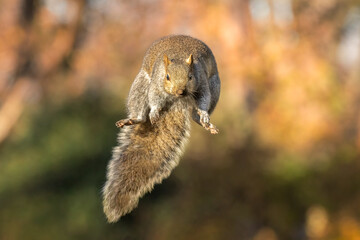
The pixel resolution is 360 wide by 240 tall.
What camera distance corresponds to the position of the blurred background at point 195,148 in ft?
52.3

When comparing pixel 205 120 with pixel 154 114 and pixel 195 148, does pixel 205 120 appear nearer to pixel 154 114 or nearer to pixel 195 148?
pixel 154 114

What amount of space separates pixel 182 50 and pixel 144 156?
1.65 feet

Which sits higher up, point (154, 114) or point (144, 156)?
point (154, 114)

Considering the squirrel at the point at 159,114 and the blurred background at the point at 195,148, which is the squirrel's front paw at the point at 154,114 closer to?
the squirrel at the point at 159,114

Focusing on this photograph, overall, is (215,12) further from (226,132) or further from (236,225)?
(236,225)

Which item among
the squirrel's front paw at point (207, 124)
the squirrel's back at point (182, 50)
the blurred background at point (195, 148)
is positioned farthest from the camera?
the blurred background at point (195, 148)

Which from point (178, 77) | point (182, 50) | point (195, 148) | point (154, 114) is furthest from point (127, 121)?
point (195, 148)

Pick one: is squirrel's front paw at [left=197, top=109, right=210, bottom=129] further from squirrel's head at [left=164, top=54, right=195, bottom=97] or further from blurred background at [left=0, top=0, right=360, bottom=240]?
blurred background at [left=0, top=0, right=360, bottom=240]

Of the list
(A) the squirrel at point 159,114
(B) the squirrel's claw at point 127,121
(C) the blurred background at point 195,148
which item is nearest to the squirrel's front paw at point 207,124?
(A) the squirrel at point 159,114

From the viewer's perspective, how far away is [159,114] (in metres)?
2.29

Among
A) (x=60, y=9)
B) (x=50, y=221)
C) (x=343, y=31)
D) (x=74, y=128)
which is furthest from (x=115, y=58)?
(x=343, y=31)

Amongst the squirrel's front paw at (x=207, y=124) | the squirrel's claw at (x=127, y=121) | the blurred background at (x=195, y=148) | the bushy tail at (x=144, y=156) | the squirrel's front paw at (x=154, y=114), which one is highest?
the squirrel's front paw at (x=207, y=124)

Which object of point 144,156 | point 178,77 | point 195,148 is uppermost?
point 178,77

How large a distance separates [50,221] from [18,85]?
4.05 metres
